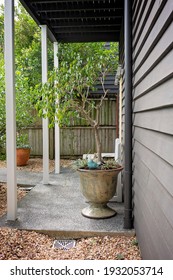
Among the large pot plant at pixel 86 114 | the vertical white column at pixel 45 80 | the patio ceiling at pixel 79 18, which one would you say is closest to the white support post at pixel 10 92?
the large pot plant at pixel 86 114

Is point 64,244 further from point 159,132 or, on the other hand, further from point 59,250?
point 159,132

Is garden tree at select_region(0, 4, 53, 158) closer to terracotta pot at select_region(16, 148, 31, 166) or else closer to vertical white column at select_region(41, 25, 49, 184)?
terracotta pot at select_region(16, 148, 31, 166)

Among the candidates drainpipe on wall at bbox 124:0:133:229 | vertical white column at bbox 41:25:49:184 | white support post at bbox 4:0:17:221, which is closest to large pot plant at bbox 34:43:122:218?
drainpipe on wall at bbox 124:0:133:229

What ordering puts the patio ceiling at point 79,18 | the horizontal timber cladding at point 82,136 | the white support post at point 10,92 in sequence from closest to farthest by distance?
the white support post at point 10,92 → the patio ceiling at point 79,18 → the horizontal timber cladding at point 82,136

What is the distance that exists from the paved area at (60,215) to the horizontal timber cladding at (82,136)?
11.0 feet

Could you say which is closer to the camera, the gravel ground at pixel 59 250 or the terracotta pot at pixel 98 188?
the gravel ground at pixel 59 250

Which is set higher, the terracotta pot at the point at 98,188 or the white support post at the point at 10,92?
the white support post at the point at 10,92

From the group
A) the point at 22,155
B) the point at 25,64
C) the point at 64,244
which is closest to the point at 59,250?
the point at 64,244

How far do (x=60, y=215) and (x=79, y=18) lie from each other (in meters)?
3.44

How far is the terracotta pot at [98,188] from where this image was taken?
3.55 meters

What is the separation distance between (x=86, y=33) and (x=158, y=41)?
4.60m

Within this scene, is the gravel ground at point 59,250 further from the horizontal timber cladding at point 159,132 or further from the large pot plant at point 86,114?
the horizontal timber cladding at point 159,132

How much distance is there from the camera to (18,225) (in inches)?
135

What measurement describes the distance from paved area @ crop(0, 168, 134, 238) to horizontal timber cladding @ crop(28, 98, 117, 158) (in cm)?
335
